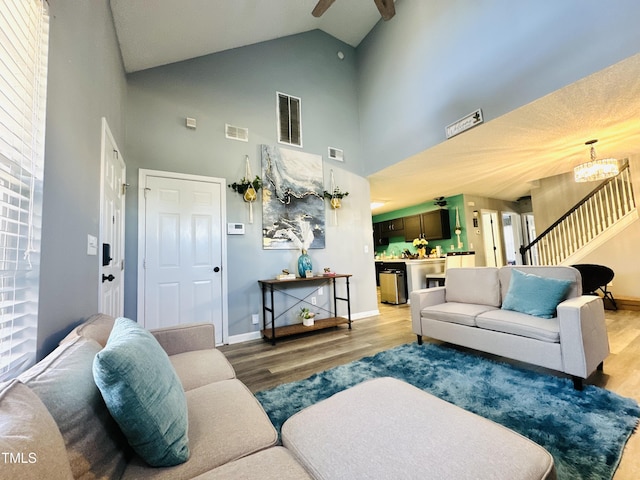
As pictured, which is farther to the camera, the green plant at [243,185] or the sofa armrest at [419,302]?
the green plant at [243,185]

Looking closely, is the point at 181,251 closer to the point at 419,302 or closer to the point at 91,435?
the point at 91,435

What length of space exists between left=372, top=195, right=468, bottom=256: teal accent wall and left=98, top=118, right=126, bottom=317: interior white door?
6194 mm

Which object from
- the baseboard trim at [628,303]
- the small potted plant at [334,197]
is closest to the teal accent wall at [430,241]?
the baseboard trim at [628,303]

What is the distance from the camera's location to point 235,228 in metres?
3.40

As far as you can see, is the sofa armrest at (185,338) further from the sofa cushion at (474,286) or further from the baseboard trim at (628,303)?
the baseboard trim at (628,303)

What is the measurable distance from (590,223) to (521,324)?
15.2 feet

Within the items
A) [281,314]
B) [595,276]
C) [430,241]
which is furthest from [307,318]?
[430,241]

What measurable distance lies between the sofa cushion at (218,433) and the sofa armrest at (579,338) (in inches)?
84.3

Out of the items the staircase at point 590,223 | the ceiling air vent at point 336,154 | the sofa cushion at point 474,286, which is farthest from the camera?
the staircase at point 590,223

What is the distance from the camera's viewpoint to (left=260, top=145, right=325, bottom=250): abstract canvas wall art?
12.0ft

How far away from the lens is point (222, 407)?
1108 millimetres

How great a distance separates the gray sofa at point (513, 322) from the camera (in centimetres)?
188

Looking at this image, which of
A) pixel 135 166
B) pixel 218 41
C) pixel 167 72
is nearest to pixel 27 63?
pixel 135 166

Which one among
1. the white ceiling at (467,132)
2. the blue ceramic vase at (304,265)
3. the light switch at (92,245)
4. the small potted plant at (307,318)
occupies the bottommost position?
the small potted plant at (307,318)
